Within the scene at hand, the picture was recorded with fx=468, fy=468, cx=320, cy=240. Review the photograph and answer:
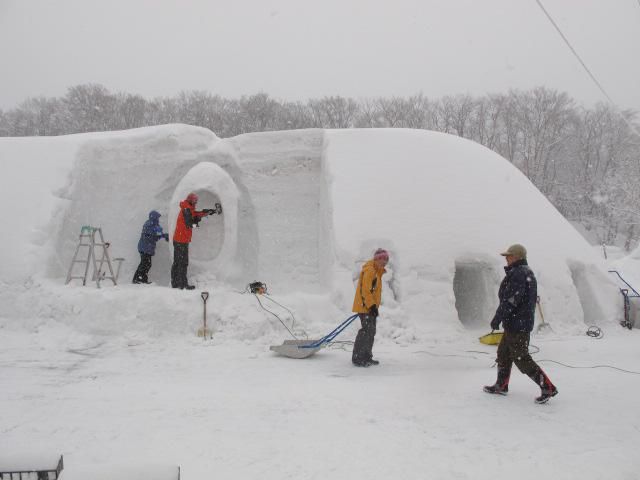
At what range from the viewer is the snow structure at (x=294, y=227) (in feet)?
24.7

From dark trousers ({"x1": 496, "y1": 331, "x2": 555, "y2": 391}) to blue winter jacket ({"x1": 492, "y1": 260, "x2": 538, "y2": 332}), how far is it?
8 cm

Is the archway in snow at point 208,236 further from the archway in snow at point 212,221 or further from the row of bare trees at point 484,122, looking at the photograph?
the row of bare trees at point 484,122

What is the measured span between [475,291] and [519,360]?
4952 millimetres

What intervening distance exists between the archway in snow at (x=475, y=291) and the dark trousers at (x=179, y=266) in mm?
4820

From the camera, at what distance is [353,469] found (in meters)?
2.96

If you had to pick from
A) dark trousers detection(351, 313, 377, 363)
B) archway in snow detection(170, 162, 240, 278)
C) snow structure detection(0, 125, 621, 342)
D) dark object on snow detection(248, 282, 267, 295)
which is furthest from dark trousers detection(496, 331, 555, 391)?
archway in snow detection(170, 162, 240, 278)

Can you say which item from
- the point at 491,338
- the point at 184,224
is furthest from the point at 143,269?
the point at 491,338

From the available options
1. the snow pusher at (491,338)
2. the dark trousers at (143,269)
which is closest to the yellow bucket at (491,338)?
the snow pusher at (491,338)

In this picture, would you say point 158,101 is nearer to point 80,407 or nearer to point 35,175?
point 35,175

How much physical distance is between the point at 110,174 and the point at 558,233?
366 inches

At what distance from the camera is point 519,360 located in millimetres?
4289

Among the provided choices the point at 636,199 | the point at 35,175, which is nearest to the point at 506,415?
the point at 35,175

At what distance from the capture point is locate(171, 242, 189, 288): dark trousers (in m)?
8.34

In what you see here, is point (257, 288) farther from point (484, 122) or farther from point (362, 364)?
point (484, 122)
